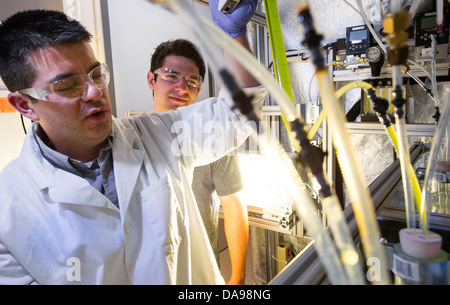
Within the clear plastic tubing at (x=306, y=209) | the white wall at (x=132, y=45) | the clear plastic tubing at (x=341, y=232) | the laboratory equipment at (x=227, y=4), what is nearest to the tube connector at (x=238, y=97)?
the clear plastic tubing at (x=306, y=209)

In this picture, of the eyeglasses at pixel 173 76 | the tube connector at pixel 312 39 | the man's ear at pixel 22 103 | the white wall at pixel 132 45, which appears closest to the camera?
the tube connector at pixel 312 39

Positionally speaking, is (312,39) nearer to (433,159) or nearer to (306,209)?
(306,209)

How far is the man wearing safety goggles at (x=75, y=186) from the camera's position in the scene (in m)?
0.87

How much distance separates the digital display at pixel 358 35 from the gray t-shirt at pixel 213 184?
1065 mm

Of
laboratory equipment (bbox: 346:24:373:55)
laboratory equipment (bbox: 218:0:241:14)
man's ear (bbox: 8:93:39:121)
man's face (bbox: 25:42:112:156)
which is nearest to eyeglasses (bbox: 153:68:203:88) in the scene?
man's face (bbox: 25:42:112:156)

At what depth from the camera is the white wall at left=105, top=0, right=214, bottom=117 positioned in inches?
85.8

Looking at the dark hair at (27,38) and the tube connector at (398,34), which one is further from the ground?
the dark hair at (27,38)

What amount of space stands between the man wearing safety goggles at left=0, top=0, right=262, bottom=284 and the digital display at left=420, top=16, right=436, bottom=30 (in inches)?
49.3

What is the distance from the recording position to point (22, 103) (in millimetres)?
1034

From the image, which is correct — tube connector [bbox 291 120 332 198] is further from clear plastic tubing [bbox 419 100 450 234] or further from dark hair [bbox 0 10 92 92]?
dark hair [bbox 0 10 92 92]

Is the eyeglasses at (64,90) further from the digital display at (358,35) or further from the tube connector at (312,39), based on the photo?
the digital display at (358,35)

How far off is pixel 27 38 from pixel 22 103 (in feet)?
0.80

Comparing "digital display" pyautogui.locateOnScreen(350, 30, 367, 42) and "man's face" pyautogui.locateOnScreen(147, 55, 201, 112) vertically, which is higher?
"digital display" pyautogui.locateOnScreen(350, 30, 367, 42)
